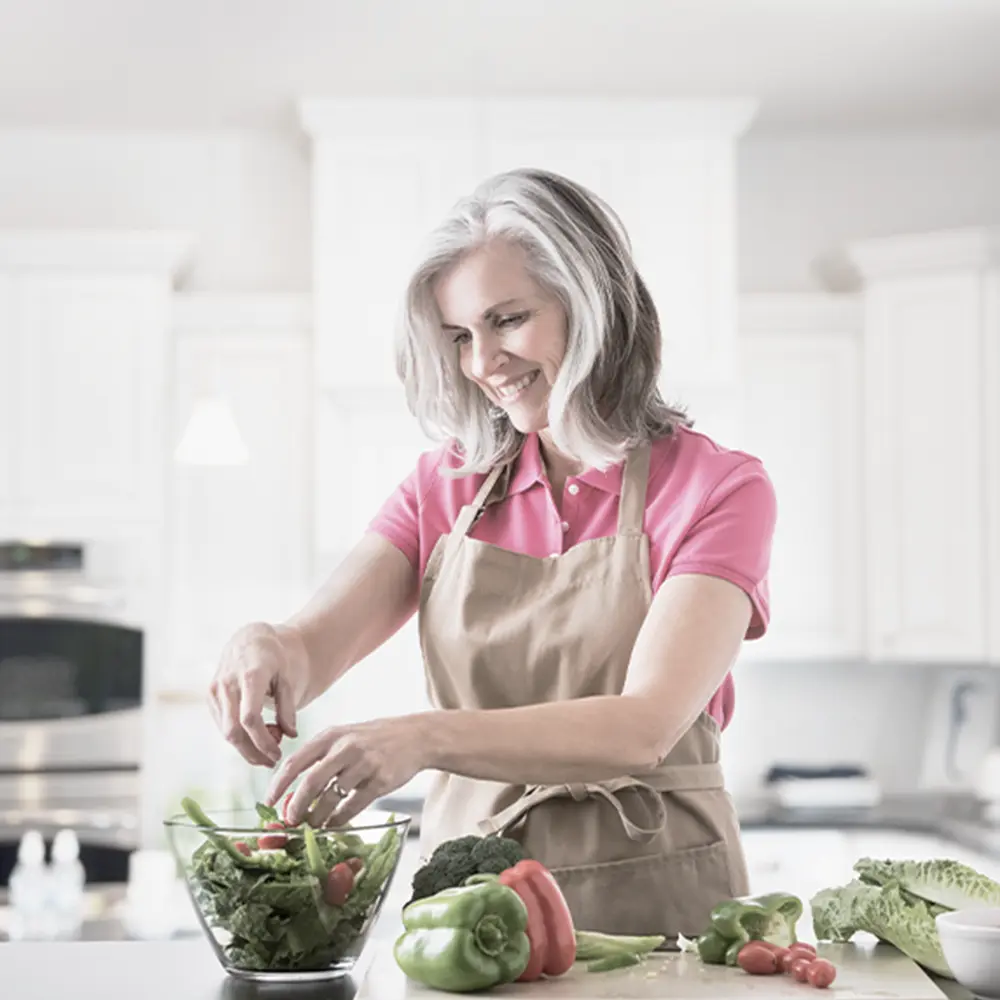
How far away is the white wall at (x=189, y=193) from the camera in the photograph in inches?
185

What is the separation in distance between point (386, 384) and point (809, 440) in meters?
1.19

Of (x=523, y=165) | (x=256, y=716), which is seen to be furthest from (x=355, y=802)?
(x=523, y=165)

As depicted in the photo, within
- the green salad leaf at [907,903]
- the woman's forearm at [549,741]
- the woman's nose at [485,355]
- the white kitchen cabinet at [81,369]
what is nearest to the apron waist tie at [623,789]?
the woman's forearm at [549,741]

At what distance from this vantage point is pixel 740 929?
1.35 m

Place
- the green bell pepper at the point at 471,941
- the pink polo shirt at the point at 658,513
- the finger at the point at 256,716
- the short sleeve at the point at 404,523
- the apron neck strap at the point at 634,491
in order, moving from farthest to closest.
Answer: the short sleeve at the point at 404,523 < the apron neck strap at the point at 634,491 < the pink polo shirt at the point at 658,513 < the finger at the point at 256,716 < the green bell pepper at the point at 471,941

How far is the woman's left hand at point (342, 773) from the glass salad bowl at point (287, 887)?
2 cm

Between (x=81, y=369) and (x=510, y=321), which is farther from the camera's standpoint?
(x=81, y=369)

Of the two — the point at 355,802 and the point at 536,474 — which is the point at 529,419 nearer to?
the point at 536,474

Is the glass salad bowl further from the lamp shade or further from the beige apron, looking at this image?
the lamp shade

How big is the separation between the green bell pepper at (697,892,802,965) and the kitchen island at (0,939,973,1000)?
0.02 m

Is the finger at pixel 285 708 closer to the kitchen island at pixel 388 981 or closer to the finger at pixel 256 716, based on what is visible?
the finger at pixel 256 716

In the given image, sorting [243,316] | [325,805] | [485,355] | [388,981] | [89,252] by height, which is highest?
[89,252]

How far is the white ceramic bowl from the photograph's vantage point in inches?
50.3

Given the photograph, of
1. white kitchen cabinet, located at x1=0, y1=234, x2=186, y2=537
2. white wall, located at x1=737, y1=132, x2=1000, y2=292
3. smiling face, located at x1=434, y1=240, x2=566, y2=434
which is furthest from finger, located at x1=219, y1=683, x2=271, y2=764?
white wall, located at x1=737, y1=132, x2=1000, y2=292
